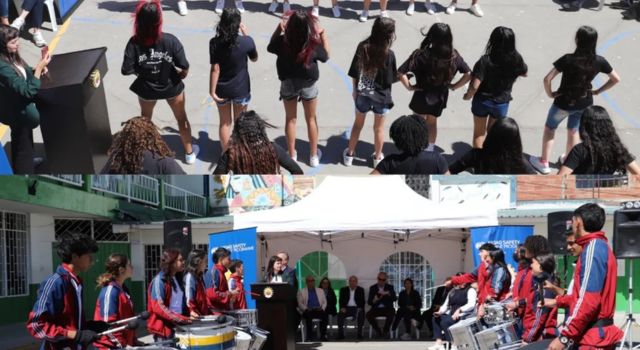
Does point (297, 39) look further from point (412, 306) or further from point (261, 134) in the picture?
point (412, 306)

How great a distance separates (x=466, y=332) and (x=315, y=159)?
2285 mm

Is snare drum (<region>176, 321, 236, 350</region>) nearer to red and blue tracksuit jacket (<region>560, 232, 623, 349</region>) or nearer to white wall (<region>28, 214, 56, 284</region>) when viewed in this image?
red and blue tracksuit jacket (<region>560, 232, 623, 349</region>)

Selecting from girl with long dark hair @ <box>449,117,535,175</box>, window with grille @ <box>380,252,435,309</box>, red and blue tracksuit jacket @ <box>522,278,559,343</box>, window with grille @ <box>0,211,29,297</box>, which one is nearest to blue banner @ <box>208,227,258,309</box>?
girl with long dark hair @ <box>449,117,535,175</box>

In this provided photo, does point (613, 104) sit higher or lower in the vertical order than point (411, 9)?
lower

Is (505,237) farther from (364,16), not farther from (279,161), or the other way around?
(279,161)

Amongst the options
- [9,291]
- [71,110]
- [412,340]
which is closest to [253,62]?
[71,110]

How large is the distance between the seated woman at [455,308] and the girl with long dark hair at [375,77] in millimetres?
3114

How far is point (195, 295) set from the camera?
7508 millimetres

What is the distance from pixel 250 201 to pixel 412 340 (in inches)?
177

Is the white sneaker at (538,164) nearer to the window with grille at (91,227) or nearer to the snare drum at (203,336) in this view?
the snare drum at (203,336)

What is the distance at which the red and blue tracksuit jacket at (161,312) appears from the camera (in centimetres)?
684

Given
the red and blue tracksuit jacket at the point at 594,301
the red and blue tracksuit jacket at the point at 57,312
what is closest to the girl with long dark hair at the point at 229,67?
the red and blue tracksuit jacket at the point at 57,312

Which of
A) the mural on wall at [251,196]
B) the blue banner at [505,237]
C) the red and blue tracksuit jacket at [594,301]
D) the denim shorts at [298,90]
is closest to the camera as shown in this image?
the red and blue tracksuit jacket at [594,301]

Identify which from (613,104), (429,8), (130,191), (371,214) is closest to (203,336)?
(429,8)
